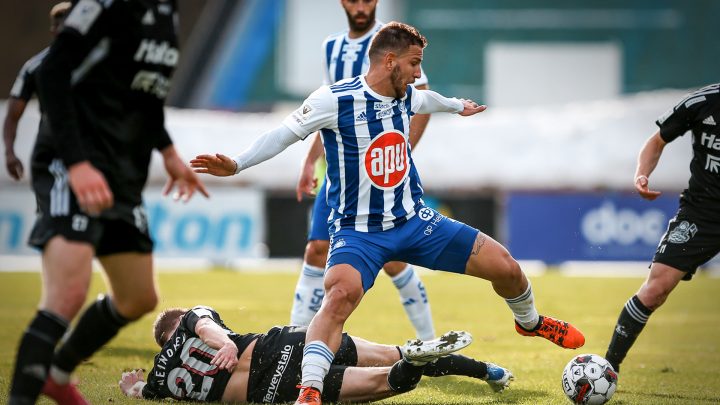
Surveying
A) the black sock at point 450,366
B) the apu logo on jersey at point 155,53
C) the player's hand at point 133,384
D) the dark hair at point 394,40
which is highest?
the apu logo on jersey at point 155,53

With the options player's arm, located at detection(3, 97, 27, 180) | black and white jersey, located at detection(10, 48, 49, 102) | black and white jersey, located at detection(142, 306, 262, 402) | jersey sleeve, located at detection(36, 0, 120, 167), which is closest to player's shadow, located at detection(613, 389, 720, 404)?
black and white jersey, located at detection(142, 306, 262, 402)

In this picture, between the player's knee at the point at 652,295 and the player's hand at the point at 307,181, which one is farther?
the player's hand at the point at 307,181

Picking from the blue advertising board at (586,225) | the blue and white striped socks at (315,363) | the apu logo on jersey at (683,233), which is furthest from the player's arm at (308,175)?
the blue advertising board at (586,225)

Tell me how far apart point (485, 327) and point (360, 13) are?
4015mm

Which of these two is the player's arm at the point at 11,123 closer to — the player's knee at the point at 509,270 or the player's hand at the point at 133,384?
the player's hand at the point at 133,384

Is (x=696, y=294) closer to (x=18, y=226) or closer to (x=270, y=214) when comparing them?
(x=270, y=214)

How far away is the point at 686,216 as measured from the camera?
653cm

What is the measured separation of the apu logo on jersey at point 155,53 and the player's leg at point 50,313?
84cm

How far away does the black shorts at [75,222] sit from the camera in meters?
4.37

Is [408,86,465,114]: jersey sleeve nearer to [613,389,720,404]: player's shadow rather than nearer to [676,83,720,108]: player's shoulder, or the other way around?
[676,83,720,108]: player's shoulder

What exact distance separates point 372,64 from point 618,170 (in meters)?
Result: 14.2

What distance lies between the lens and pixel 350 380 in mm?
5574

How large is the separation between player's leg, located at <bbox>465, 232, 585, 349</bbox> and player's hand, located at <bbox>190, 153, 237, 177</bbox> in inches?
53.3

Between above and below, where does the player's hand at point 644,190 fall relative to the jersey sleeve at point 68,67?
below
